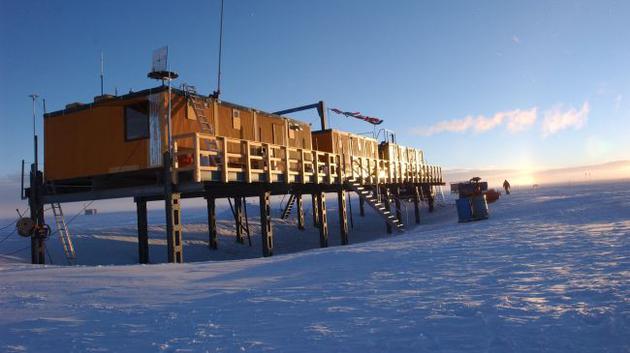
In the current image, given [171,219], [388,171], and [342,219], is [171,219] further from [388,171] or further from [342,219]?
[388,171]

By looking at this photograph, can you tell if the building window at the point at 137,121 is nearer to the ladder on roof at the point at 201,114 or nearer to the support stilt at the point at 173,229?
the ladder on roof at the point at 201,114

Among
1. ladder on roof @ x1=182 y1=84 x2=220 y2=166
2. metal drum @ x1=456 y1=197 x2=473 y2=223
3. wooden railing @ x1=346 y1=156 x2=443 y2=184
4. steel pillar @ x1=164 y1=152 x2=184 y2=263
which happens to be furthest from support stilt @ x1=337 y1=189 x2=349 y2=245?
steel pillar @ x1=164 y1=152 x2=184 y2=263

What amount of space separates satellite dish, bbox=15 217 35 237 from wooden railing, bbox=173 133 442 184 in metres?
5.53

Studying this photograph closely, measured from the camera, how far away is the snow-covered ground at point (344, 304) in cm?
412

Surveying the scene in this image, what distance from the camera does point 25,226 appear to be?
48.5 feet

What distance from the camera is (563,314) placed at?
4.67m

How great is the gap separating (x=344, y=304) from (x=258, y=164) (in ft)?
38.5

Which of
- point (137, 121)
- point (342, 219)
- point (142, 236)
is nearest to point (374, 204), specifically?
point (342, 219)

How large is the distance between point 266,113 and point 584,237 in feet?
40.8

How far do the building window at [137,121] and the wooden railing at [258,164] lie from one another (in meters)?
1.12

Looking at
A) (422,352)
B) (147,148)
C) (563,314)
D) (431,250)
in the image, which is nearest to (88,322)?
(422,352)

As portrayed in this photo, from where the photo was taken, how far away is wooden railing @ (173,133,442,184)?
43.4 ft

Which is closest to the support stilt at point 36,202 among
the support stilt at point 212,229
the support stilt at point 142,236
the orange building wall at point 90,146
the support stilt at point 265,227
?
the orange building wall at point 90,146

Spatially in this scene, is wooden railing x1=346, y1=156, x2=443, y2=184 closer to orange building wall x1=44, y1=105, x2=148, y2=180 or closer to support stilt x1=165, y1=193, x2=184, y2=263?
support stilt x1=165, y1=193, x2=184, y2=263
